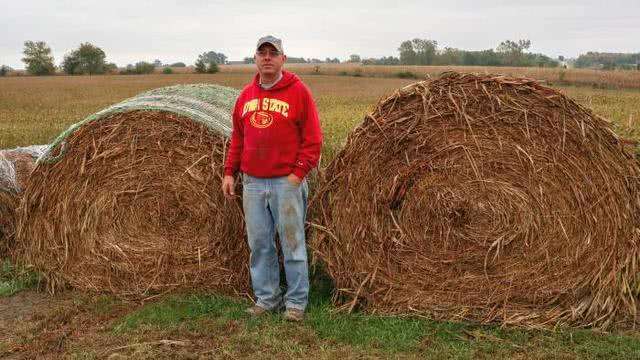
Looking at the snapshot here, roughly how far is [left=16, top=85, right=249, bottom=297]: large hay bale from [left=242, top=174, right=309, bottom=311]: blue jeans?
34cm

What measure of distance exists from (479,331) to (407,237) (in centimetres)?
83

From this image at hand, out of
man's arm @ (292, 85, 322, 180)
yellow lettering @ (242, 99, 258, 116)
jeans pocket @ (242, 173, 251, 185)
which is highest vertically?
yellow lettering @ (242, 99, 258, 116)

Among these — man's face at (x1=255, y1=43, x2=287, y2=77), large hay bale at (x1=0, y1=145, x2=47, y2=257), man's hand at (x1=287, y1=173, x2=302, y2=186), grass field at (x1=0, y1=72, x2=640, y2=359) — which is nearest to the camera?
grass field at (x1=0, y1=72, x2=640, y2=359)

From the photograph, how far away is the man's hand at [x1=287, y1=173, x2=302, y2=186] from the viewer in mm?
4777

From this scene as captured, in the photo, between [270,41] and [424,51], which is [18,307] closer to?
[270,41]

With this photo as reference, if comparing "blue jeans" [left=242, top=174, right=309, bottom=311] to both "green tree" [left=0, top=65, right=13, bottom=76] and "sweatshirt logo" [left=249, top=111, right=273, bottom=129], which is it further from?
"green tree" [left=0, top=65, right=13, bottom=76]

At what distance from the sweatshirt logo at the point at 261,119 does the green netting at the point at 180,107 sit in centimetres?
65

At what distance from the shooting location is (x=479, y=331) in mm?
4703

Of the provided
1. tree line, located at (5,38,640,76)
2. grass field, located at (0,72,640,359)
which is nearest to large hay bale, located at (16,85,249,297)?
grass field, located at (0,72,640,359)

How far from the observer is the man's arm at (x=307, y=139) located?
4754 millimetres

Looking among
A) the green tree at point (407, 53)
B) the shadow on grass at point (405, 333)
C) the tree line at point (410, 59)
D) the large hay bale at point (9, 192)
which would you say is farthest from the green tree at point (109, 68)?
the shadow on grass at point (405, 333)

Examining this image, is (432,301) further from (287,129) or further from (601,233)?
(287,129)

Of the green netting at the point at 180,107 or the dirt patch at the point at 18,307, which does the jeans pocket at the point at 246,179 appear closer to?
the green netting at the point at 180,107

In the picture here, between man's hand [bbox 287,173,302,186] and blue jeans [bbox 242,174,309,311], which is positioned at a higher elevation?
man's hand [bbox 287,173,302,186]
